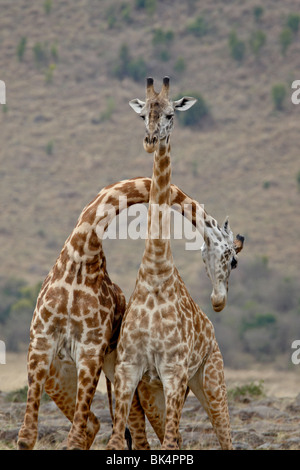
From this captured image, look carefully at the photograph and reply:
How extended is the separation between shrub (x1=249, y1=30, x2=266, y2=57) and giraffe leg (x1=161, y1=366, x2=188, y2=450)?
4308 cm

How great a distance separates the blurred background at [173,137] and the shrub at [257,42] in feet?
0.30

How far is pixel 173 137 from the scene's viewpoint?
42.8 m

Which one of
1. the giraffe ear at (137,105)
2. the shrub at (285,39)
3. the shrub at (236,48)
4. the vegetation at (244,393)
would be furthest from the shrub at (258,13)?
the giraffe ear at (137,105)

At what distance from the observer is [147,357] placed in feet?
25.7

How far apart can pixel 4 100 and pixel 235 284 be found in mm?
18508

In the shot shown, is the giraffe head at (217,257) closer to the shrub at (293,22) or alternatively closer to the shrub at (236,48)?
the shrub at (236,48)

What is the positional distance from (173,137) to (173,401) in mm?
35701

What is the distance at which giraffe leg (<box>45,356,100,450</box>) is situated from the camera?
8312mm

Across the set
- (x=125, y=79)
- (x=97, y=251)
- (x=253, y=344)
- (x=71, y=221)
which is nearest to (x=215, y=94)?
(x=125, y=79)

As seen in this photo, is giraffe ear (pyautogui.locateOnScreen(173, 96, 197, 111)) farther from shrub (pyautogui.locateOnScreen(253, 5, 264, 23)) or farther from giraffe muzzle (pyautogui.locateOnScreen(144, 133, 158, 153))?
shrub (pyautogui.locateOnScreen(253, 5, 264, 23))

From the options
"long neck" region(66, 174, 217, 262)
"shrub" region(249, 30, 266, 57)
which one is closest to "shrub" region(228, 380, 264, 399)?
"long neck" region(66, 174, 217, 262)
